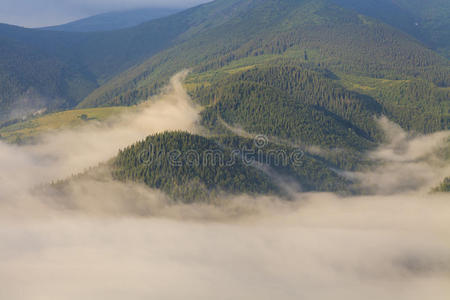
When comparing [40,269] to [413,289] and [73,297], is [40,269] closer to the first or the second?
[73,297]

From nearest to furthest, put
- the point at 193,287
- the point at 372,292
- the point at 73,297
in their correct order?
1. the point at 73,297
2. the point at 193,287
3. the point at 372,292

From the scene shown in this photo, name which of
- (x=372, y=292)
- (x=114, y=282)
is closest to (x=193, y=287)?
(x=114, y=282)

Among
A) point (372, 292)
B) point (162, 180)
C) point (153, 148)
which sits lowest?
point (372, 292)

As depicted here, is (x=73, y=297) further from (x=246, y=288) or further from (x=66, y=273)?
(x=246, y=288)

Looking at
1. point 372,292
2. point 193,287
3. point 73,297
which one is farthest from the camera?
point 372,292

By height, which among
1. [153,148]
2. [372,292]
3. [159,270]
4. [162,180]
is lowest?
[372,292]

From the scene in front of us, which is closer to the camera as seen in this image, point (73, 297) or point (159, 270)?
point (73, 297)

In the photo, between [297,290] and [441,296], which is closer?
[441,296]

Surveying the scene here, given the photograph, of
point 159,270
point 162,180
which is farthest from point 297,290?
point 162,180

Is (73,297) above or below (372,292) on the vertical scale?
above
